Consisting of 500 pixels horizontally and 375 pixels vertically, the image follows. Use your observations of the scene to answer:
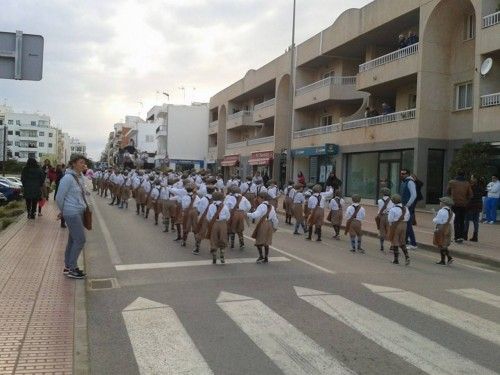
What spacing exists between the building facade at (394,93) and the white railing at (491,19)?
35mm

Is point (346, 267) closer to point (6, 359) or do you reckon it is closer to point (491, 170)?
point (6, 359)

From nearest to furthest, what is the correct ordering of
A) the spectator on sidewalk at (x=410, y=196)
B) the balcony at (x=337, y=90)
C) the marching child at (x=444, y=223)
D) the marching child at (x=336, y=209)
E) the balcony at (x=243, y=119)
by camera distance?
the marching child at (x=444, y=223), the spectator on sidewalk at (x=410, y=196), the marching child at (x=336, y=209), the balcony at (x=337, y=90), the balcony at (x=243, y=119)

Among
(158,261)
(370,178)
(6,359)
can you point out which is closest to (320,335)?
(6,359)

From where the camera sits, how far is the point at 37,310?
664 cm

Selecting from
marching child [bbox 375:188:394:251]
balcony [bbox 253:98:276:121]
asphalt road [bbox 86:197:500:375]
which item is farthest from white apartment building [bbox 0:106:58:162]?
asphalt road [bbox 86:197:500:375]

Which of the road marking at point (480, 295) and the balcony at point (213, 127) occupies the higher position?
the balcony at point (213, 127)

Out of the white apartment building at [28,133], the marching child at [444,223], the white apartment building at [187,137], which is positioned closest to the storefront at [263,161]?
the white apartment building at [187,137]

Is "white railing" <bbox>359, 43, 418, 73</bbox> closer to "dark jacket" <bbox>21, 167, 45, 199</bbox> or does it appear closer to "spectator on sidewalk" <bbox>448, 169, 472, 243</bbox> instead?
"spectator on sidewalk" <bbox>448, 169, 472, 243</bbox>

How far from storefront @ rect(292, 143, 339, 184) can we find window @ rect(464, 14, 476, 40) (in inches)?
402

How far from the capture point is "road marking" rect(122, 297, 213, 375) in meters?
4.99

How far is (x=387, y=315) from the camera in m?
6.86

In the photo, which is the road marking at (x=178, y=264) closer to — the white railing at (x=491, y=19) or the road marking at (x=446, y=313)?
the road marking at (x=446, y=313)

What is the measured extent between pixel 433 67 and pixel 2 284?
21789 millimetres

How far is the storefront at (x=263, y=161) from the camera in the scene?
44125 mm
